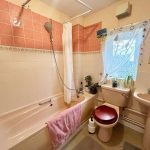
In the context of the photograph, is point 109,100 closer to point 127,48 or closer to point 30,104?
point 127,48

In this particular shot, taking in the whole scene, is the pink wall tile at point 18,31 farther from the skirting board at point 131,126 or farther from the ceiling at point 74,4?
the skirting board at point 131,126

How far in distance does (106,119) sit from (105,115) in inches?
4.0

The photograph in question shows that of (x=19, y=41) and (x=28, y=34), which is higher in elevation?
(x=28, y=34)

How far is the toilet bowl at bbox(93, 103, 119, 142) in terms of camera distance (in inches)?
57.2

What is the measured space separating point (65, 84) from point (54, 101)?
0.41 meters

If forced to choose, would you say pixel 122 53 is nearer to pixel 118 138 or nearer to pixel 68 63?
pixel 68 63

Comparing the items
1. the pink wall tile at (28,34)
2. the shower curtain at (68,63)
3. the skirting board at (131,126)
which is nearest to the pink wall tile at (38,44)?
the pink wall tile at (28,34)

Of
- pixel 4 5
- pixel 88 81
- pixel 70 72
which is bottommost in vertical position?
pixel 88 81

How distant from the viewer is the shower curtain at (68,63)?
1999 mm

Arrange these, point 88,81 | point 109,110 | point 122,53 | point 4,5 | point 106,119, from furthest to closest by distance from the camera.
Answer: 1. point 88,81
2. point 122,53
3. point 109,110
4. point 106,119
5. point 4,5

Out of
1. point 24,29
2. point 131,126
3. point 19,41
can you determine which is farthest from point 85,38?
point 131,126

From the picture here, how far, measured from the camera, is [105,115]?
1.57m

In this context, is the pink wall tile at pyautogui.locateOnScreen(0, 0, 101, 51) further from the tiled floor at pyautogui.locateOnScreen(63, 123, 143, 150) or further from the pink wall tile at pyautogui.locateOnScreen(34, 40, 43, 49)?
the tiled floor at pyautogui.locateOnScreen(63, 123, 143, 150)

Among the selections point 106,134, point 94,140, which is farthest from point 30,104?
point 106,134
